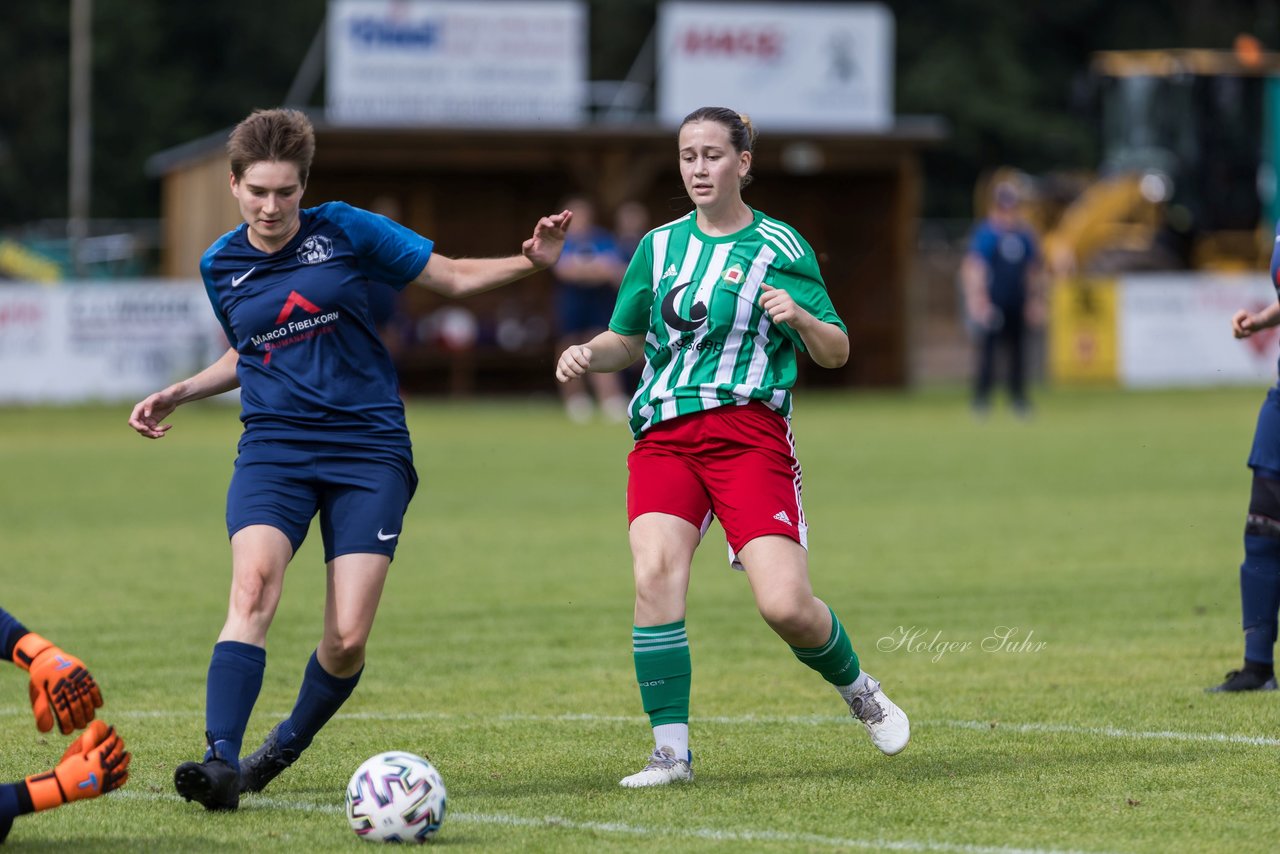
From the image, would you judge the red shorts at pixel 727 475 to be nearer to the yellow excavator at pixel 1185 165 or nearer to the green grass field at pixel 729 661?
the green grass field at pixel 729 661

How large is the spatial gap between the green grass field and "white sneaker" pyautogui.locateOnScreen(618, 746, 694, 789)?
0.09m

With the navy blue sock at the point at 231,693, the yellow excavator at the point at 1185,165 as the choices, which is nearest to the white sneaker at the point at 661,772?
the navy blue sock at the point at 231,693

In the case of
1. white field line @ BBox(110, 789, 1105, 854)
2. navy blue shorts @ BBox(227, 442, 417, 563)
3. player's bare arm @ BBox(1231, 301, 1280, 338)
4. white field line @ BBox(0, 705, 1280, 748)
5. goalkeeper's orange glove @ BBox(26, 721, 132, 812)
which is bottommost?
white field line @ BBox(110, 789, 1105, 854)

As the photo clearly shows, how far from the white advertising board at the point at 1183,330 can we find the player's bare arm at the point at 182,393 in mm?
23263

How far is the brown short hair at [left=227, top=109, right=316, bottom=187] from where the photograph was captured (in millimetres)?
5586

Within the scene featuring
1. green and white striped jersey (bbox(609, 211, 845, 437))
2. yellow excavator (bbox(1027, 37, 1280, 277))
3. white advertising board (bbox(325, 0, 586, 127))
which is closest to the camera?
green and white striped jersey (bbox(609, 211, 845, 437))

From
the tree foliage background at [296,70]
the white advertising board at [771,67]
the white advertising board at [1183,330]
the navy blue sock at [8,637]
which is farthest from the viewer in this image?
the tree foliage background at [296,70]

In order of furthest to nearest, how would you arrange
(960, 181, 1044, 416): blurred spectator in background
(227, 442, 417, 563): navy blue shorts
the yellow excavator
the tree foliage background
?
1. the tree foliage background
2. the yellow excavator
3. (960, 181, 1044, 416): blurred spectator in background
4. (227, 442, 417, 563): navy blue shorts

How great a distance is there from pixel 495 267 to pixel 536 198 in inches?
896

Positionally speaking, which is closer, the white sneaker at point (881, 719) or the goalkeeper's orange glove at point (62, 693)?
the goalkeeper's orange glove at point (62, 693)

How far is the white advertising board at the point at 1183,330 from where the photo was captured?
91.0 ft

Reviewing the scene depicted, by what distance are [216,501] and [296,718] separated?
917 centimetres

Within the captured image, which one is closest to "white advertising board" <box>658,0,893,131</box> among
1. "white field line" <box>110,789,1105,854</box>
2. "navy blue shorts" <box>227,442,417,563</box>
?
"navy blue shorts" <box>227,442,417,563</box>

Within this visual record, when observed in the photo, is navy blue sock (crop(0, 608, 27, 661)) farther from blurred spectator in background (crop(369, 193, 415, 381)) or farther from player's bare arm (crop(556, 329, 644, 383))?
blurred spectator in background (crop(369, 193, 415, 381))
